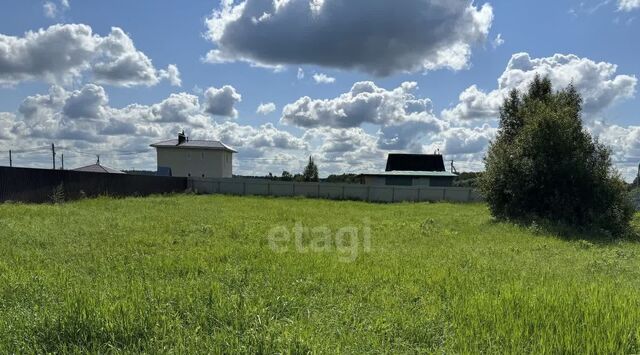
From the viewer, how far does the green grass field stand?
3.14m

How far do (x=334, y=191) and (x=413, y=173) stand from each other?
1072 cm

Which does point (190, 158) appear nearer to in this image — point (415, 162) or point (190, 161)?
point (190, 161)

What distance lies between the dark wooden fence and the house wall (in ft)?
55.5

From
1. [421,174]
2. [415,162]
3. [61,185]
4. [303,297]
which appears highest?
[415,162]

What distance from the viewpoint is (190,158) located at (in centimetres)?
4444

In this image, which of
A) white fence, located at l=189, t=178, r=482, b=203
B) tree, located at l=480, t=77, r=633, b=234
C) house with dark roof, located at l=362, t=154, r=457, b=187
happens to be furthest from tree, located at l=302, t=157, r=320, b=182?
tree, located at l=480, t=77, r=633, b=234

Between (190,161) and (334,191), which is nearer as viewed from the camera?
(334,191)

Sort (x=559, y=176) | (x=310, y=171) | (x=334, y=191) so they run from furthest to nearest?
(x=310, y=171) → (x=334, y=191) → (x=559, y=176)

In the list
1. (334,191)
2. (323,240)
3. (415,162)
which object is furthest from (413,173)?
(323,240)

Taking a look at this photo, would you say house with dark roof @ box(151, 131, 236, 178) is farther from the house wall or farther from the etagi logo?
the etagi logo

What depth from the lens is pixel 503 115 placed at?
25250 millimetres

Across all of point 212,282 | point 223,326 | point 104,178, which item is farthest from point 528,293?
point 104,178

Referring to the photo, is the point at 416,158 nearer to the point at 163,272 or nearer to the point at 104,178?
the point at 104,178

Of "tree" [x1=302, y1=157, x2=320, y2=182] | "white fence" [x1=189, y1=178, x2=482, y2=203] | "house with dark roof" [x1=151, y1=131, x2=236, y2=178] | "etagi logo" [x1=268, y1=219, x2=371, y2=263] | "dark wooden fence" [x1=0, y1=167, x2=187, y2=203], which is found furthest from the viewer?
"tree" [x1=302, y1=157, x2=320, y2=182]
